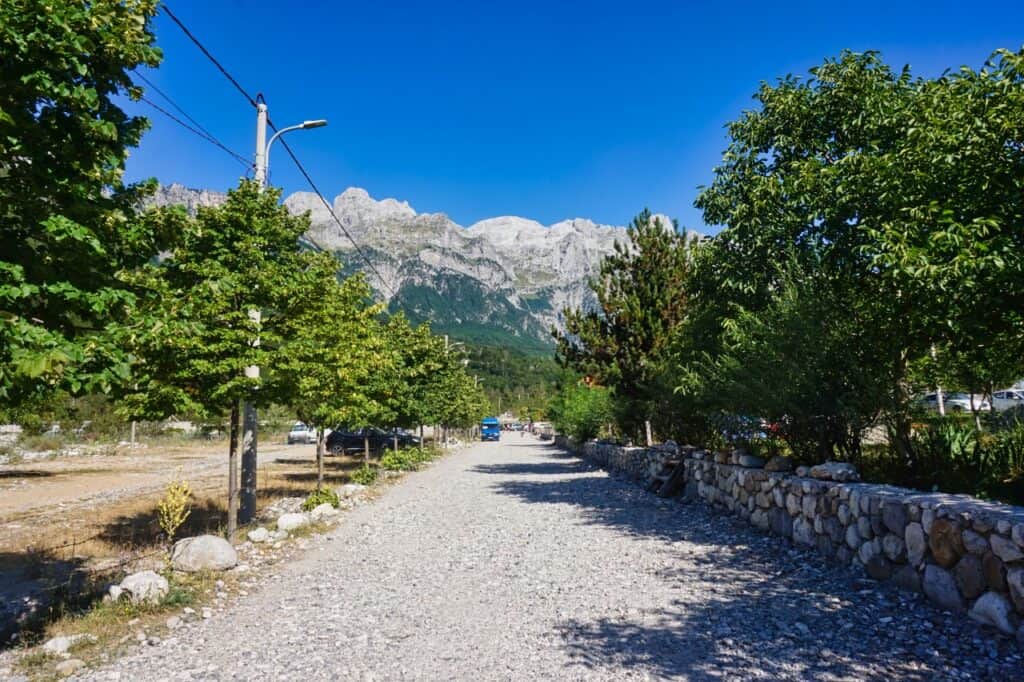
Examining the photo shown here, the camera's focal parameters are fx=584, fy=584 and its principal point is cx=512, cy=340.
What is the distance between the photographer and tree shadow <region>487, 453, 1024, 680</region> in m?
4.29

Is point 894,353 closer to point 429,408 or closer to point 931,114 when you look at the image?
point 931,114

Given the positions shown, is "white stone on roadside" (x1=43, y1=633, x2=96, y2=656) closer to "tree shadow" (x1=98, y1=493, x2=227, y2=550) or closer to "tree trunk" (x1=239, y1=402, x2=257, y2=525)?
"tree shadow" (x1=98, y1=493, x2=227, y2=550)

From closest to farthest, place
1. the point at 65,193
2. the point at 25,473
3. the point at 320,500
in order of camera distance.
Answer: the point at 65,193 < the point at 320,500 < the point at 25,473

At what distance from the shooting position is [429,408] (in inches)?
1050

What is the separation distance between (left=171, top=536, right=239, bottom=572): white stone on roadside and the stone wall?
7719 mm

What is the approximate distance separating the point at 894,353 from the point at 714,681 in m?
6.53

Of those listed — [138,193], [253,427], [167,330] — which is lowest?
[253,427]

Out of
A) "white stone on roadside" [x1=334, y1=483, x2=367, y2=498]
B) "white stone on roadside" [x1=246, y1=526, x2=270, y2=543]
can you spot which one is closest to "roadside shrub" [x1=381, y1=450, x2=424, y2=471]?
"white stone on roadside" [x1=334, y1=483, x2=367, y2=498]

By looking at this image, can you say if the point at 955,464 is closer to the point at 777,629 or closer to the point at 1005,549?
the point at 1005,549

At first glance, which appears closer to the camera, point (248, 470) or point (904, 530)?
point (904, 530)

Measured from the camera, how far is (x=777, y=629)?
508cm

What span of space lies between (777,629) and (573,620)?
5.85 ft

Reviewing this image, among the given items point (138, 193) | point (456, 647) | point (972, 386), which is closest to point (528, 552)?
point (456, 647)

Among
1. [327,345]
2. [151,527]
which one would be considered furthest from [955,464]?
[151,527]
